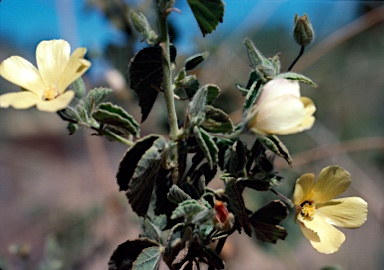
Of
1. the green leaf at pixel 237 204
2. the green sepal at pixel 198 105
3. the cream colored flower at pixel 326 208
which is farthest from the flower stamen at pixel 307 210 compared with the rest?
the green sepal at pixel 198 105

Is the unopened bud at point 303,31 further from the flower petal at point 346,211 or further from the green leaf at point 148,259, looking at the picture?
the green leaf at point 148,259

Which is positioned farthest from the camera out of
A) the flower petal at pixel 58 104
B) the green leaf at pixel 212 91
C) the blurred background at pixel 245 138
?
the blurred background at pixel 245 138

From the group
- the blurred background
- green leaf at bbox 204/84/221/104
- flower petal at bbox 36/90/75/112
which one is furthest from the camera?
the blurred background

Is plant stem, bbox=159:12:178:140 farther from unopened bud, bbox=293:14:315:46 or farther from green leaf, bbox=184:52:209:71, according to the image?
unopened bud, bbox=293:14:315:46

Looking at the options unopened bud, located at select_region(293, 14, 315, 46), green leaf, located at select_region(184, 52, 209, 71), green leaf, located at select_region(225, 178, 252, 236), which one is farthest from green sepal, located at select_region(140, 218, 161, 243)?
unopened bud, located at select_region(293, 14, 315, 46)

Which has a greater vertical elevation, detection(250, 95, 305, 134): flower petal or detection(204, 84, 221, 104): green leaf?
detection(204, 84, 221, 104): green leaf

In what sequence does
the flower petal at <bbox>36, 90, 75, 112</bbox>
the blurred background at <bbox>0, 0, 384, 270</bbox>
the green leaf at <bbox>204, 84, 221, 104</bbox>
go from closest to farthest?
the flower petal at <bbox>36, 90, 75, 112</bbox>, the green leaf at <bbox>204, 84, 221, 104</bbox>, the blurred background at <bbox>0, 0, 384, 270</bbox>
